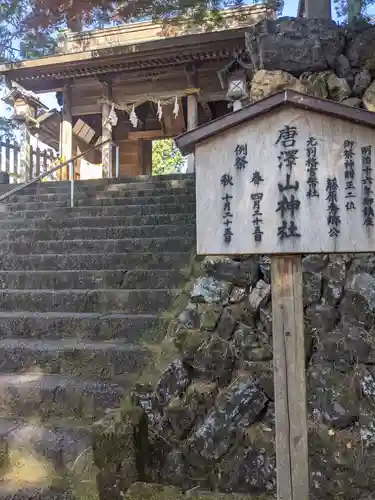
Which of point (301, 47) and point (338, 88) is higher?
point (301, 47)

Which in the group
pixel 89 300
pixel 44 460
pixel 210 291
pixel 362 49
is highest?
pixel 362 49

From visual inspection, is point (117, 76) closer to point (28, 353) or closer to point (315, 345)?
point (28, 353)

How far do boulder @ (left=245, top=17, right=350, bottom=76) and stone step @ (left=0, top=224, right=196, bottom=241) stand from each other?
94.3 inches

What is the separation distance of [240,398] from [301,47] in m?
4.30

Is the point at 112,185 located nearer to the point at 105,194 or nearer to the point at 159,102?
the point at 105,194

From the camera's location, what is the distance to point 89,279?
16.5 ft

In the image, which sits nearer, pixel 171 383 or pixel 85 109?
pixel 171 383

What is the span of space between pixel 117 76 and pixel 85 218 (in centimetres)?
617

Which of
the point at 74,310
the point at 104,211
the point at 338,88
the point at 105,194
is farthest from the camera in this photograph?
the point at 105,194

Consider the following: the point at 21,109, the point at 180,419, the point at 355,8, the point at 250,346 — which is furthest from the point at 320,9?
the point at 21,109

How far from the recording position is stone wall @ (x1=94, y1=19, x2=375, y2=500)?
116 inches

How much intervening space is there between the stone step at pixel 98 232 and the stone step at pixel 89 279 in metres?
1.01

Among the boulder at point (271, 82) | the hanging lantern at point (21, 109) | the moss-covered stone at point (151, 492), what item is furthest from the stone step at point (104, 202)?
the hanging lantern at point (21, 109)

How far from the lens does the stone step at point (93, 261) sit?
516 cm
